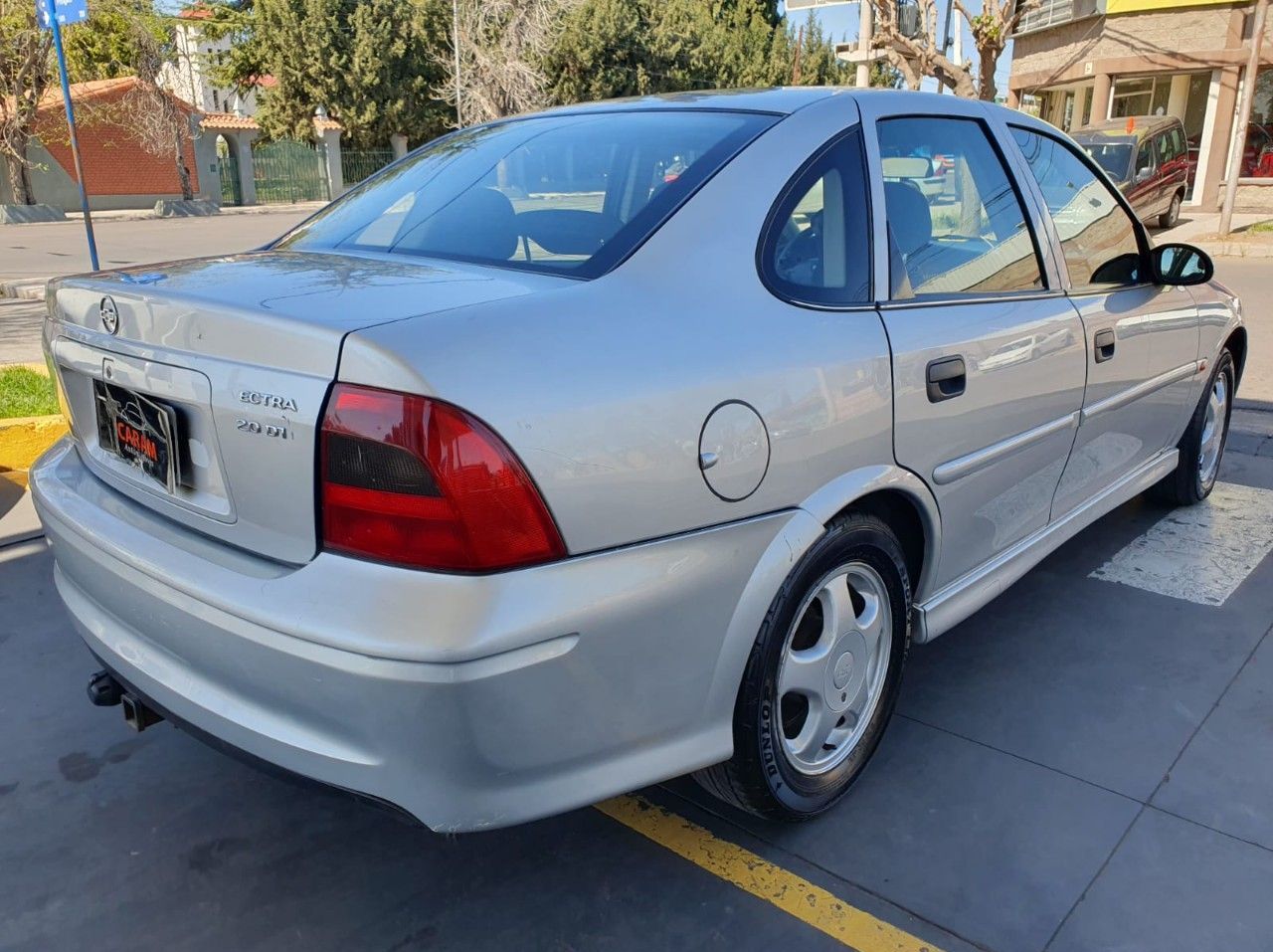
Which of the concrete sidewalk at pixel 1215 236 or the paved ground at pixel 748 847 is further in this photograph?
the concrete sidewalk at pixel 1215 236

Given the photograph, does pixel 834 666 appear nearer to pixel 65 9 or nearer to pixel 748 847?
pixel 748 847

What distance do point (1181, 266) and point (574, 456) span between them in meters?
2.83

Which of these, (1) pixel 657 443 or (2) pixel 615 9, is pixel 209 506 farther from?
(2) pixel 615 9

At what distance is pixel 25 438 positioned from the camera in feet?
17.2

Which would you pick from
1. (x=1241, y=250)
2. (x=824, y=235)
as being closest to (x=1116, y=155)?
(x=1241, y=250)

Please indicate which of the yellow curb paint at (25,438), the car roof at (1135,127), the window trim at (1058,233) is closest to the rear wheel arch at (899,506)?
the window trim at (1058,233)

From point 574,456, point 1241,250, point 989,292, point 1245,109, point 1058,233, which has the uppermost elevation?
point 1245,109

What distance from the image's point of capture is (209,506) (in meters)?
1.97

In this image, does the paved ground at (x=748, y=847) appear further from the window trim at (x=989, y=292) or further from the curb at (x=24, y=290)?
the curb at (x=24, y=290)

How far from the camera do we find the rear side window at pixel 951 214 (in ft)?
8.64

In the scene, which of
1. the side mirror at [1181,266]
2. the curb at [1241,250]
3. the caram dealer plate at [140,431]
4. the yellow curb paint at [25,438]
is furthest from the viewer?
the curb at [1241,250]

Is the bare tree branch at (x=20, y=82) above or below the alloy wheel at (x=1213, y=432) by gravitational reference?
above

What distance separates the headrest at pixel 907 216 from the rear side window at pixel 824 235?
132 millimetres

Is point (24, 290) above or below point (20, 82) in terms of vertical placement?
below
